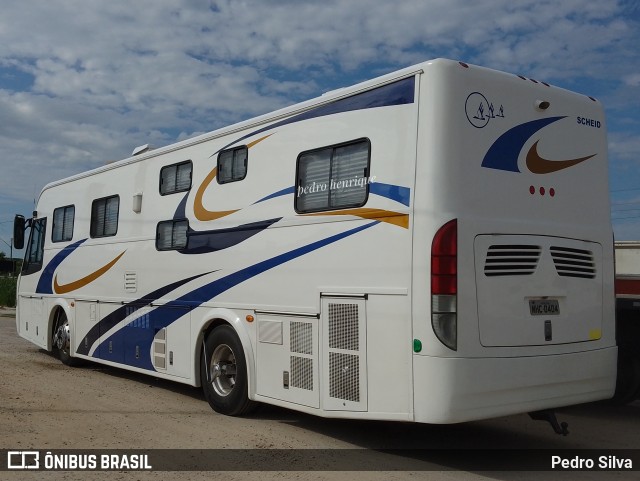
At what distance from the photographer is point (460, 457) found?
6805 millimetres

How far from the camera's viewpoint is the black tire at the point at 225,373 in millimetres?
8125

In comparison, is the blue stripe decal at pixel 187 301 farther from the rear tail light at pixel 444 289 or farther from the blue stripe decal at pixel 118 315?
the rear tail light at pixel 444 289

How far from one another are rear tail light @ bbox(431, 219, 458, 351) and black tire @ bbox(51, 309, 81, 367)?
8151mm

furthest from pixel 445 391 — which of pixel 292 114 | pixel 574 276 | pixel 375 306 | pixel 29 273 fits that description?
pixel 29 273

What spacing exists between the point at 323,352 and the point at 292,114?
101 inches

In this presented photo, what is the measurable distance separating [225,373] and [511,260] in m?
3.75

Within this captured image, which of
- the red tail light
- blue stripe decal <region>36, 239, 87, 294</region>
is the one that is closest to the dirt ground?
the red tail light

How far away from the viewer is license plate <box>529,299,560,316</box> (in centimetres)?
652

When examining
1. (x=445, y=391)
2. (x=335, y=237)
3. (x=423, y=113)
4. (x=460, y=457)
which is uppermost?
(x=423, y=113)

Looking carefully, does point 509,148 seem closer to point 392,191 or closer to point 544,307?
point 392,191

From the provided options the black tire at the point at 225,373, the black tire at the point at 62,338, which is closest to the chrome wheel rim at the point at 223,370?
the black tire at the point at 225,373

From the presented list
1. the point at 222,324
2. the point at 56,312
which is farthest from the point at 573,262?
the point at 56,312

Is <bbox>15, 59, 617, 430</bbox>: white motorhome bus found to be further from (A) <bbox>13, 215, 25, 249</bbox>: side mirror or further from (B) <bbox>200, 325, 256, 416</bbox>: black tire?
(A) <bbox>13, 215, 25, 249</bbox>: side mirror

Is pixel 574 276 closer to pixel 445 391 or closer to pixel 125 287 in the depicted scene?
pixel 445 391
